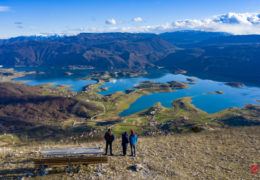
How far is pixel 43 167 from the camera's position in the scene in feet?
51.9

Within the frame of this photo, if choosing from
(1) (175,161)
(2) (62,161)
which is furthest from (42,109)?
(1) (175,161)

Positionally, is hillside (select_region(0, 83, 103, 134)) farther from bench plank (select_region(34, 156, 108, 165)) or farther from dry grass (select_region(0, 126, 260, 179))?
bench plank (select_region(34, 156, 108, 165))

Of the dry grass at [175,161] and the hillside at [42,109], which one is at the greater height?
the dry grass at [175,161]

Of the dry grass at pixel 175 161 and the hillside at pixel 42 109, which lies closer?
the dry grass at pixel 175 161

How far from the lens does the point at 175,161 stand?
1866 cm

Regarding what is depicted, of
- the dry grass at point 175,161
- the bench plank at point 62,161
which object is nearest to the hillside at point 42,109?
the dry grass at point 175,161

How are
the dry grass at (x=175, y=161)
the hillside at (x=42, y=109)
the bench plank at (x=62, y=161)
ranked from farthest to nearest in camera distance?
the hillside at (x=42, y=109) → the dry grass at (x=175, y=161) → the bench plank at (x=62, y=161)

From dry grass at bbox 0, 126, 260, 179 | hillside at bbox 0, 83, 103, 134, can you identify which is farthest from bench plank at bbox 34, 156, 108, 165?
hillside at bbox 0, 83, 103, 134

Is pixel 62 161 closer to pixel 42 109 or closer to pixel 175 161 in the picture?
pixel 175 161

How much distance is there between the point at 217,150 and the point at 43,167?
17.4 m

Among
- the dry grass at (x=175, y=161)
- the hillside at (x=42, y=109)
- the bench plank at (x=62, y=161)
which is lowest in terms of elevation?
the hillside at (x=42, y=109)

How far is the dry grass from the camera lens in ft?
51.5

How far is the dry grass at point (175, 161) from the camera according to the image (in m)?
15.7

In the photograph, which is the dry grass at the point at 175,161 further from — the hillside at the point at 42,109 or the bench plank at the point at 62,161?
the hillside at the point at 42,109
